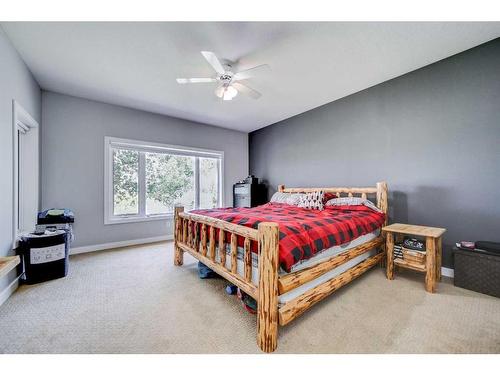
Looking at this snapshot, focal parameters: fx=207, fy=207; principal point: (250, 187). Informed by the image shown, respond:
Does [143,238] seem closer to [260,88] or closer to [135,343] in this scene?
[135,343]

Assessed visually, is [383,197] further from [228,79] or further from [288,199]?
[228,79]

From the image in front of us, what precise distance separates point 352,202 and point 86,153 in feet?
14.2

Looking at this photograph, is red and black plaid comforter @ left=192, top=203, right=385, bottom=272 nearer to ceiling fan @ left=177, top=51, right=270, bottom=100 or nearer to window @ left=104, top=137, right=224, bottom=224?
ceiling fan @ left=177, top=51, right=270, bottom=100

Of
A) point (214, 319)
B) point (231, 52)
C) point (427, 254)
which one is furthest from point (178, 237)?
point (427, 254)

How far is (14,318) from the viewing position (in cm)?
168

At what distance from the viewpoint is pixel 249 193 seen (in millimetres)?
4727

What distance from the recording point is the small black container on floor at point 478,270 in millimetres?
1984

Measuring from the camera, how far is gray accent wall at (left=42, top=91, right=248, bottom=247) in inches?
127

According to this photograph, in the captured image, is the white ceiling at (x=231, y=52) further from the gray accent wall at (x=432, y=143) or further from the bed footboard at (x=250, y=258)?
the bed footboard at (x=250, y=258)

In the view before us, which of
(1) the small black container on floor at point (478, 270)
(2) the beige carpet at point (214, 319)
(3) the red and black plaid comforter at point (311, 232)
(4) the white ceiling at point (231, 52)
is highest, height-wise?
(4) the white ceiling at point (231, 52)

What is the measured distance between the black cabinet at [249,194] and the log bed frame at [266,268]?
214 centimetres

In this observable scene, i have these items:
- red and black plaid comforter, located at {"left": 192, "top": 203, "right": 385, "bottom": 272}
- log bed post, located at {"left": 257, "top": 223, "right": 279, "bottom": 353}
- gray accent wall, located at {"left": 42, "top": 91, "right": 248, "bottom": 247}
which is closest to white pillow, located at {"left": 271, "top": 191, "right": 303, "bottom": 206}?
red and black plaid comforter, located at {"left": 192, "top": 203, "right": 385, "bottom": 272}

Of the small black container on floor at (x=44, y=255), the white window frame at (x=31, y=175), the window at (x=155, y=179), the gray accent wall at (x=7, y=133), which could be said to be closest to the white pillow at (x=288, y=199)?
the window at (x=155, y=179)
